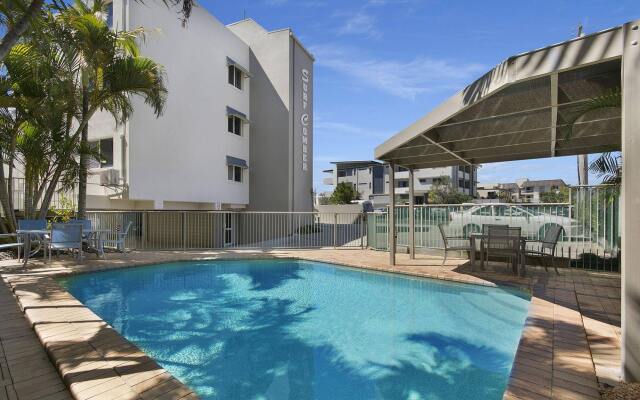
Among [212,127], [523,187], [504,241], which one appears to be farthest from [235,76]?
[523,187]

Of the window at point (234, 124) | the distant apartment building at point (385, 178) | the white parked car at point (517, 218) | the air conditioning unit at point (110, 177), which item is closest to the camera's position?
the white parked car at point (517, 218)

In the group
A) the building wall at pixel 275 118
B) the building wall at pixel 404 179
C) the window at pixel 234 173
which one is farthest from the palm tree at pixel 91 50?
the building wall at pixel 404 179

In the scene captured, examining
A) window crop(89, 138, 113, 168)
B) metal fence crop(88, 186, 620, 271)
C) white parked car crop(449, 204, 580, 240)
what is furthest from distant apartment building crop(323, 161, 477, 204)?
window crop(89, 138, 113, 168)

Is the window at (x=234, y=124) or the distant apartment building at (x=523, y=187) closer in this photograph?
the window at (x=234, y=124)

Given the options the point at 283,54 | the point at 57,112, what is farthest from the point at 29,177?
the point at 283,54

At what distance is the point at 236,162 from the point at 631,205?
16576 millimetres

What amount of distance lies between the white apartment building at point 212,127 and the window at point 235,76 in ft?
0.17

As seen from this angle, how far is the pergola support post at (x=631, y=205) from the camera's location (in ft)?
9.30

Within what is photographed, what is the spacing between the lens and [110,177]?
1189cm

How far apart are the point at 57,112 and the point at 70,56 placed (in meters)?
1.83

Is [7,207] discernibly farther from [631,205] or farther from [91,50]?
[631,205]

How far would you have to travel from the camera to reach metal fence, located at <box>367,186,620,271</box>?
7.74 m

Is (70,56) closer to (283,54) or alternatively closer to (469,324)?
(469,324)

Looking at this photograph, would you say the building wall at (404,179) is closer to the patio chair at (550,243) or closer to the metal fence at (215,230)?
the metal fence at (215,230)
